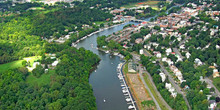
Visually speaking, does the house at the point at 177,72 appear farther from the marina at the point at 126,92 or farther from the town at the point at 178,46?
the marina at the point at 126,92

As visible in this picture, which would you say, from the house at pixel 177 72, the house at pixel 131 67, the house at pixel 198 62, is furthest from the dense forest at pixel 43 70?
the house at pixel 198 62

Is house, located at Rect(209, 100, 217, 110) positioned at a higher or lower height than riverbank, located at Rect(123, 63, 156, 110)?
higher

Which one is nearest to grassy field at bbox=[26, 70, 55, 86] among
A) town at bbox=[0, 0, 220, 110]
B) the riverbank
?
town at bbox=[0, 0, 220, 110]

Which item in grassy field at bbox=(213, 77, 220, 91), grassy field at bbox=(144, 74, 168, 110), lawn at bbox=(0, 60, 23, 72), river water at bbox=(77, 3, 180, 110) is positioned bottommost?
river water at bbox=(77, 3, 180, 110)

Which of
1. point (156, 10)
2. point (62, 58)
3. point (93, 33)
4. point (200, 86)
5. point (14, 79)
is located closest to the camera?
point (200, 86)

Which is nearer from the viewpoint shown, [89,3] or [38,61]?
[38,61]

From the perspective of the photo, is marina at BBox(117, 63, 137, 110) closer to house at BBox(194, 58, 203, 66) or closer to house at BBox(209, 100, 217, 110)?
house at BBox(209, 100, 217, 110)

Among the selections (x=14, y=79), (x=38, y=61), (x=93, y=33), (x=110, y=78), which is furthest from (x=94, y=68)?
(x=93, y=33)

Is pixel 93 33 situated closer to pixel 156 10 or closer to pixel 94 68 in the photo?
pixel 94 68
